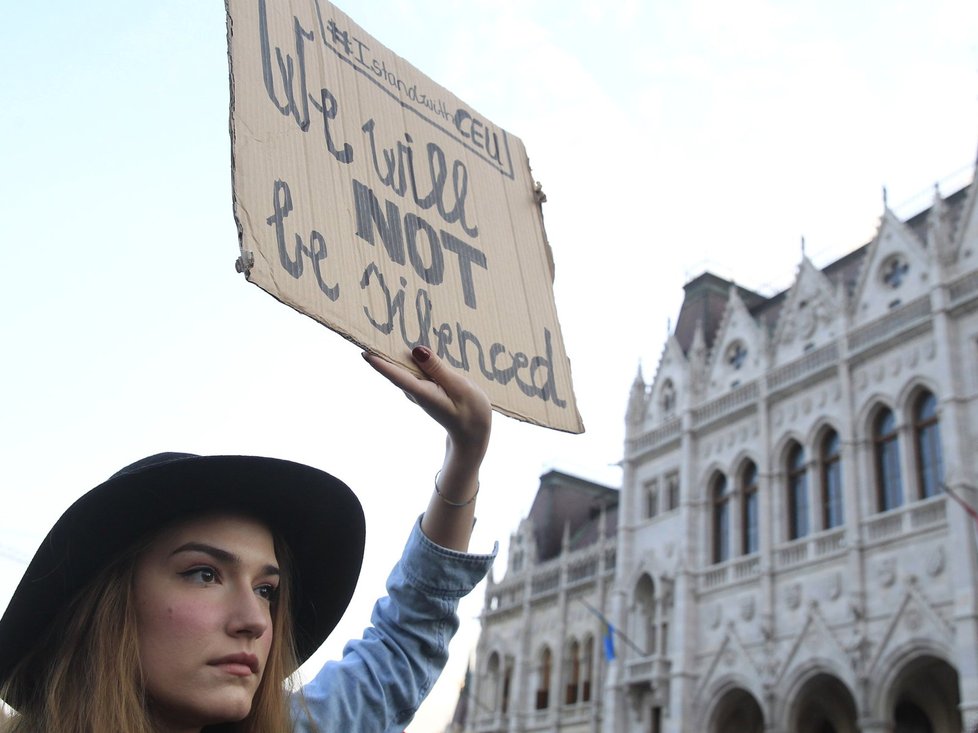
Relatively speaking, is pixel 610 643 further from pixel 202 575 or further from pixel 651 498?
pixel 202 575

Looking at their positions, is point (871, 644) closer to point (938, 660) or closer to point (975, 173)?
point (938, 660)

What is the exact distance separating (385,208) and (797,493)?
73.8 ft

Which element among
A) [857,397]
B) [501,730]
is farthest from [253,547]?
[501,730]

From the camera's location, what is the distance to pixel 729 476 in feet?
81.9

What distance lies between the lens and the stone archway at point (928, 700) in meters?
19.7

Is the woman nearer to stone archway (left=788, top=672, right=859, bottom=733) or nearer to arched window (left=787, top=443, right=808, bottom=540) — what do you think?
stone archway (left=788, top=672, right=859, bottom=733)

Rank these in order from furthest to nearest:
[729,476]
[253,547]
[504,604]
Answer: [504,604], [729,476], [253,547]

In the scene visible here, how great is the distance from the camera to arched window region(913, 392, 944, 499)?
2006 cm

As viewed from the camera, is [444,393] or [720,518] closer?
[444,393]

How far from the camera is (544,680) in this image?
31828 millimetres

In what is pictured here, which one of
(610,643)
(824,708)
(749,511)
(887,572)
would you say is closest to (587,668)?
(610,643)

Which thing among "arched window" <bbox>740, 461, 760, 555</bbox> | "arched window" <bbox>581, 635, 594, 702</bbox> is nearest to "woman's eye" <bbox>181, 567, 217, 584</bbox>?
"arched window" <bbox>740, 461, 760, 555</bbox>

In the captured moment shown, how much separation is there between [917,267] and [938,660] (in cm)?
774

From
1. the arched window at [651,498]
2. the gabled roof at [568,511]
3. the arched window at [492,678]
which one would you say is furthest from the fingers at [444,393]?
the arched window at [492,678]
